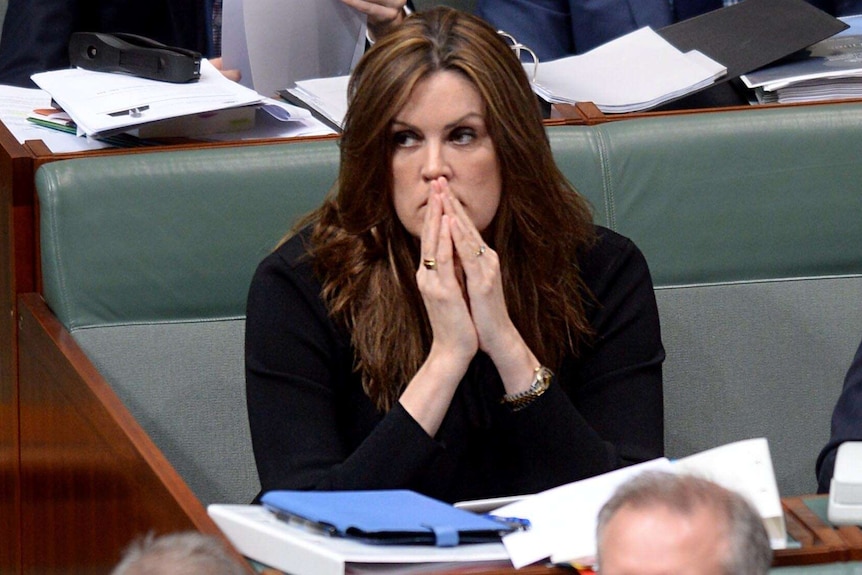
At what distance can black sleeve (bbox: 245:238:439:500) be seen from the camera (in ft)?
5.18

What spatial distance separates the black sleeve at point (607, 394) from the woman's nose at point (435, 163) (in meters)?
0.26

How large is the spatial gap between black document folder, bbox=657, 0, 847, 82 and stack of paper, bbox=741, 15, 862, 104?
3 cm

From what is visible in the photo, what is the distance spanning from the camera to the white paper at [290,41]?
2180 mm

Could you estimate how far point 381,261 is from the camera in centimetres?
175

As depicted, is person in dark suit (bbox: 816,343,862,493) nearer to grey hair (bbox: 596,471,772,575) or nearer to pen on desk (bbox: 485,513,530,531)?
pen on desk (bbox: 485,513,530,531)

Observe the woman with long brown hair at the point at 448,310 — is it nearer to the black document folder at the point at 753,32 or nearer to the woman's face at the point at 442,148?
the woman's face at the point at 442,148

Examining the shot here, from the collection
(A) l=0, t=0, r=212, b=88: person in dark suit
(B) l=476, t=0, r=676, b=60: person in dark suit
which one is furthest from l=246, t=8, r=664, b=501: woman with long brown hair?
(A) l=0, t=0, r=212, b=88: person in dark suit

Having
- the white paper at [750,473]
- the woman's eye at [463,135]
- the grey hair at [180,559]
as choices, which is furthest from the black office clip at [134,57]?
the grey hair at [180,559]

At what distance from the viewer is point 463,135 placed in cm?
169

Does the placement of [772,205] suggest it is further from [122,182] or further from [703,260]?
[122,182]

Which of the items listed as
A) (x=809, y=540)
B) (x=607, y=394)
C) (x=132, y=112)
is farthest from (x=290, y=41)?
(x=809, y=540)

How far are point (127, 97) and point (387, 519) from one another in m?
0.99

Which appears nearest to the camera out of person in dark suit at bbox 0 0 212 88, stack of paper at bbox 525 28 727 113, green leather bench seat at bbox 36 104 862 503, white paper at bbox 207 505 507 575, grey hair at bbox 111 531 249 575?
grey hair at bbox 111 531 249 575

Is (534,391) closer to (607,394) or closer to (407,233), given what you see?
(607,394)
